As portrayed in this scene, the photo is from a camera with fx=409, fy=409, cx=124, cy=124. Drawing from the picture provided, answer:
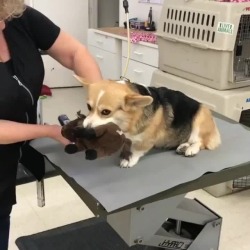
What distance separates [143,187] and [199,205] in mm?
604

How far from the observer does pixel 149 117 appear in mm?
1145

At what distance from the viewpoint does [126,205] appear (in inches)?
37.6

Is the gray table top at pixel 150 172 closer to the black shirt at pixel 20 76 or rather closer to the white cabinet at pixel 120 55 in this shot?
the black shirt at pixel 20 76

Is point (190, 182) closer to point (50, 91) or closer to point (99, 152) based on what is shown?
point (99, 152)

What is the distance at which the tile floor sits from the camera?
6.46 ft

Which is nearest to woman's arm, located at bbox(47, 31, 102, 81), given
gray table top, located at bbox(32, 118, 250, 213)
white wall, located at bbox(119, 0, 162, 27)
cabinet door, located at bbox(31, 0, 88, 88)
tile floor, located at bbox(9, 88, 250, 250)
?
gray table top, located at bbox(32, 118, 250, 213)

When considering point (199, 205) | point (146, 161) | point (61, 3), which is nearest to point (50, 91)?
point (61, 3)

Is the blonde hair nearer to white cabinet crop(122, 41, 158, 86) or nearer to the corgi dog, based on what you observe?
the corgi dog

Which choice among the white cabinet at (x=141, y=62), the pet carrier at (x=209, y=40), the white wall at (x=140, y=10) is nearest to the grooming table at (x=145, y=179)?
the pet carrier at (x=209, y=40)

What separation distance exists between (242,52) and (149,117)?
0.98 m

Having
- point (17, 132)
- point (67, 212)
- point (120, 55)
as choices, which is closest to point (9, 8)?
point (17, 132)

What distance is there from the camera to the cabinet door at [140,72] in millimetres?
2758

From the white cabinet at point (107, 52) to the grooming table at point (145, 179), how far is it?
195 centimetres

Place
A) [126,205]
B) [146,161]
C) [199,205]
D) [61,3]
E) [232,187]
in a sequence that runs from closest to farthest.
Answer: [126,205] < [146,161] < [199,205] < [232,187] < [61,3]
